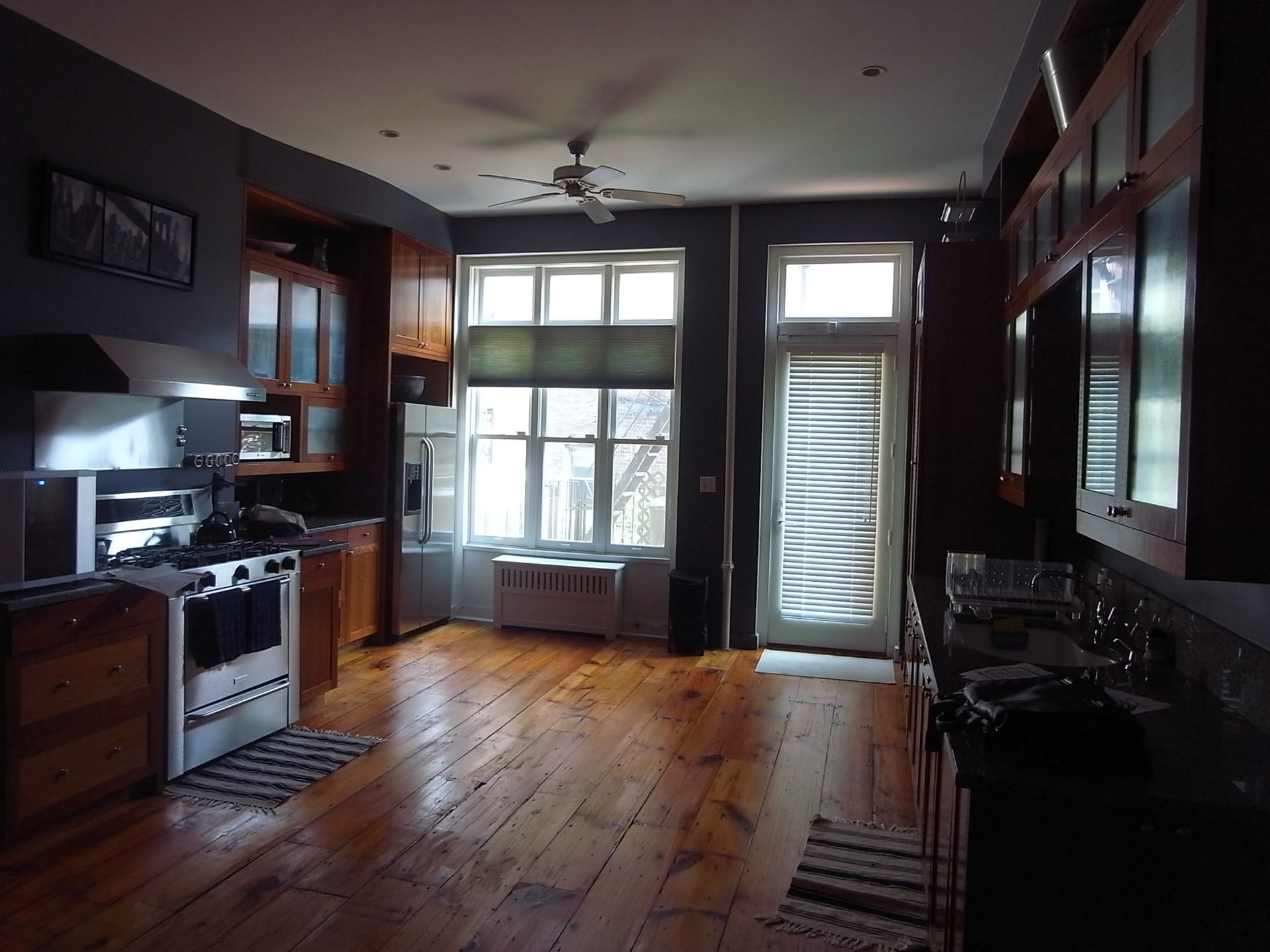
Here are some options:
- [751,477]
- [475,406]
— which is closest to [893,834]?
[751,477]

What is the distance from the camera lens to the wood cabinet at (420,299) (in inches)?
223

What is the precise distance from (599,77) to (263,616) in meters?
2.78

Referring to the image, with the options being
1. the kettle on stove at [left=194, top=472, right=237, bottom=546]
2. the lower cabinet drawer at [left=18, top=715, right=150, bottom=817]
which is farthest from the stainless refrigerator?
the lower cabinet drawer at [left=18, top=715, right=150, bottom=817]

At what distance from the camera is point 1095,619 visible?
2.77 m

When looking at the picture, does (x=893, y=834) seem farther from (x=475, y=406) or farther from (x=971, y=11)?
(x=475, y=406)

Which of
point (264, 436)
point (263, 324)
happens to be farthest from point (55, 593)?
point (263, 324)

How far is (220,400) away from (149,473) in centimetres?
53

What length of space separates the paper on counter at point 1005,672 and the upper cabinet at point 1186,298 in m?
0.44

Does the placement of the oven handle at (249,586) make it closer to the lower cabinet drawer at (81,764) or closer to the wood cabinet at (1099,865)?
the lower cabinet drawer at (81,764)

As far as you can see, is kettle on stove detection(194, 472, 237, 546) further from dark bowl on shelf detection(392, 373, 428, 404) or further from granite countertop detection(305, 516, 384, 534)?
dark bowl on shelf detection(392, 373, 428, 404)

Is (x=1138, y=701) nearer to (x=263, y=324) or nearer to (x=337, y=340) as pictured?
(x=263, y=324)

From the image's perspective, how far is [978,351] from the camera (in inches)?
150

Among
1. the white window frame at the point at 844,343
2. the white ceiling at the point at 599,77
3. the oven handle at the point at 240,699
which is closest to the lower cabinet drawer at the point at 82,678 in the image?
the oven handle at the point at 240,699

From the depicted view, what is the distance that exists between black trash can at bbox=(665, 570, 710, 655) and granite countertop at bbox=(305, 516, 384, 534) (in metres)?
2.01
